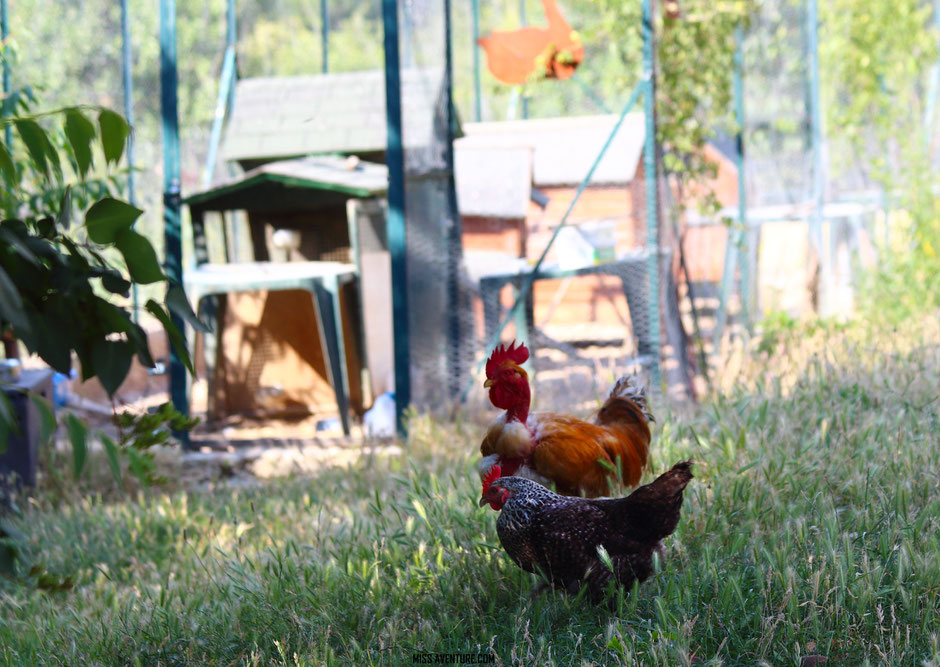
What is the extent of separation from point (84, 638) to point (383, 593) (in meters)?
0.79

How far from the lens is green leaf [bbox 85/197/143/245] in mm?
1287

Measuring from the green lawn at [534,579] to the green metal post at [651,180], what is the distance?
3.89 feet

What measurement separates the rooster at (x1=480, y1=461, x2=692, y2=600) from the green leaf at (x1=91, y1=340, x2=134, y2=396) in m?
1.15

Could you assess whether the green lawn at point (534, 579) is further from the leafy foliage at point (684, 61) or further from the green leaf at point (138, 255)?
the leafy foliage at point (684, 61)

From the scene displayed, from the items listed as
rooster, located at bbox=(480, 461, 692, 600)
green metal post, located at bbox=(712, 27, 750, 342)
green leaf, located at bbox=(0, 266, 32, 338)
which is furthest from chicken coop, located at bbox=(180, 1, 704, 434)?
green leaf, located at bbox=(0, 266, 32, 338)

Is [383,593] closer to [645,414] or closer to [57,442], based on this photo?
[645,414]

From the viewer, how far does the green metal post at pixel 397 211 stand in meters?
4.67

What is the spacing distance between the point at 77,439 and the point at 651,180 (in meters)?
4.23

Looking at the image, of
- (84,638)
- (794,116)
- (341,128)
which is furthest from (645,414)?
(794,116)

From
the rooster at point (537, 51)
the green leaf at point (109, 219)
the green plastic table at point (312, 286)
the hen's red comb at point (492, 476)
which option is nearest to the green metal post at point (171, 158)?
the green plastic table at point (312, 286)

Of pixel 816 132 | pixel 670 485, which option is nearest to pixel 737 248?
pixel 816 132

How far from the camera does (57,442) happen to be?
5176 mm

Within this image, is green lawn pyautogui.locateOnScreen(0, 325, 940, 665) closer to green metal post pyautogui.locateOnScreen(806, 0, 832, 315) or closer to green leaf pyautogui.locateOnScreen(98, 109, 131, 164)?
green leaf pyautogui.locateOnScreen(98, 109, 131, 164)

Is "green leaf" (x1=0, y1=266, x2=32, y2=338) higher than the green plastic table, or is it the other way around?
"green leaf" (x1=0, y1=266, x2=32, y2=338)
